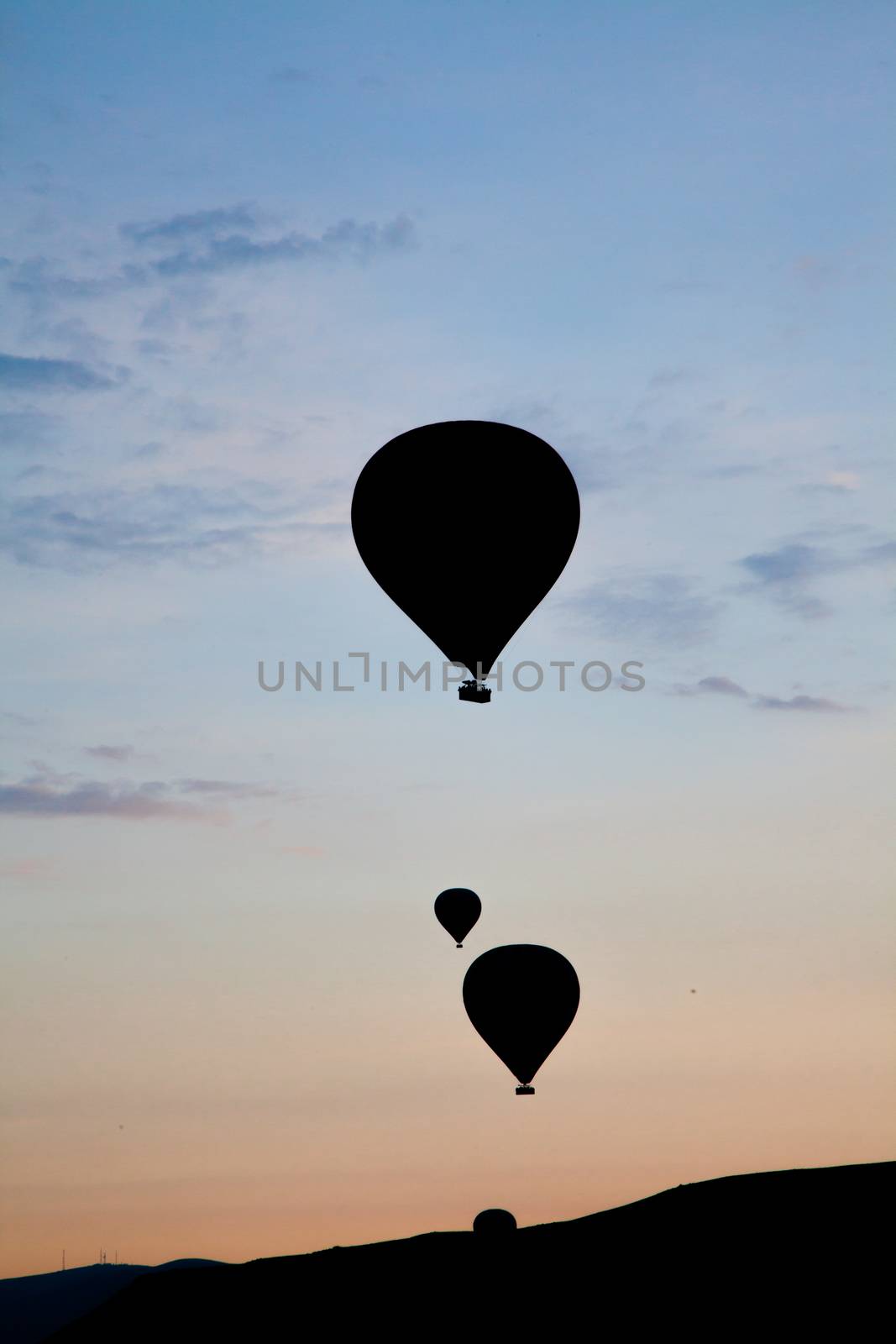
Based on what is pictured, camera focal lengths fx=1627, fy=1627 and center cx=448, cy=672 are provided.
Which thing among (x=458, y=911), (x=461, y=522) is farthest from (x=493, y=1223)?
(x=458, y=911)

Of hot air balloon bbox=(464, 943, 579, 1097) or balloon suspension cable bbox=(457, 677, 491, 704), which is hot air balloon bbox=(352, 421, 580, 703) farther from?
hot air balloon bbox=(464, 943, 579, 1097)

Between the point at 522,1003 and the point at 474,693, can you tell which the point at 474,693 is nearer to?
the point at 474,693

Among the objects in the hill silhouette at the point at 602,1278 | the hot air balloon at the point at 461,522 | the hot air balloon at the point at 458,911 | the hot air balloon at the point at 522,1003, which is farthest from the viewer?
the hot air balloon at the point at 458,911

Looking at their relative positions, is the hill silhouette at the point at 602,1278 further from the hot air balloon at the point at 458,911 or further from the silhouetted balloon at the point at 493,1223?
the hot air balloon at the point at 458,911

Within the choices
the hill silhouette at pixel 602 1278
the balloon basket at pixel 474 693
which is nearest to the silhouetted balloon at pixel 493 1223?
the hill silhouette at pixel 602 1278

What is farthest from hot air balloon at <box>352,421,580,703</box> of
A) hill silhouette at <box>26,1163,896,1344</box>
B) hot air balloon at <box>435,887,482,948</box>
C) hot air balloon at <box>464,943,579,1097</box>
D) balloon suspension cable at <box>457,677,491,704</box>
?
hot air balloon at <box>435,887,482,948</box>

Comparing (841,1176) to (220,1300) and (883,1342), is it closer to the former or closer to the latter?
(883,1342)

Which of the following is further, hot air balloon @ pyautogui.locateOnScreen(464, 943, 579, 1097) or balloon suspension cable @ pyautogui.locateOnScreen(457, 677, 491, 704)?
hot air balloon @ pyautogui.locateOnScreen(464, 943, 579, 1097)
